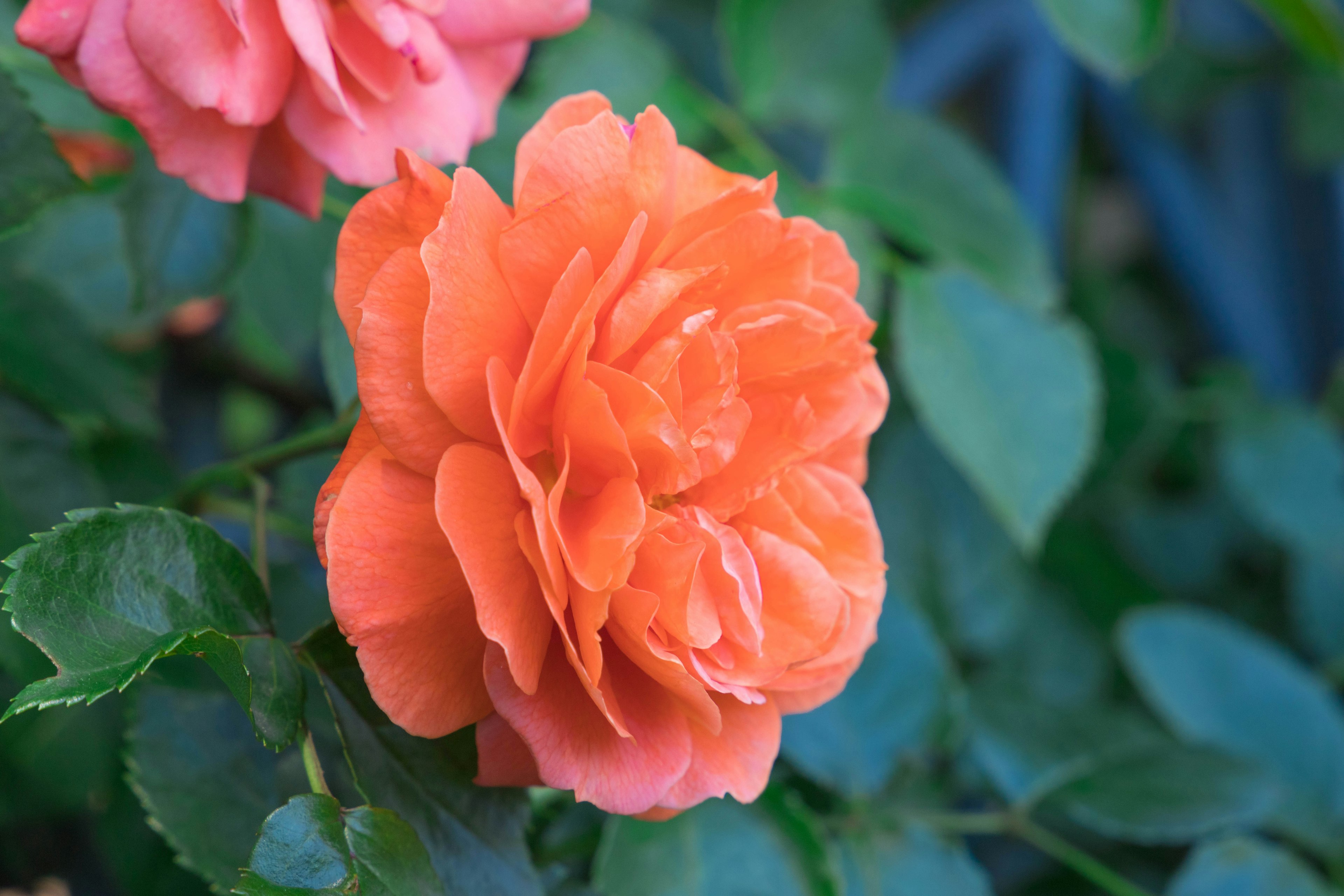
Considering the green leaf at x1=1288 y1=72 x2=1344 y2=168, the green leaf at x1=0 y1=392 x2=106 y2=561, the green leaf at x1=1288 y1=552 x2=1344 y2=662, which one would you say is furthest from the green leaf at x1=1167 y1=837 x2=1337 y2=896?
the green leaf at x1=1288 y1=72 x2=1344 y2=168

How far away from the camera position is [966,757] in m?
0.64

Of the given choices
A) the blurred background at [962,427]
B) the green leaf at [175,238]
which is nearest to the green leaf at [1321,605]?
the blurred background at [962,427]

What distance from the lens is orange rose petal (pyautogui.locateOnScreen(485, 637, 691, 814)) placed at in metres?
0.26

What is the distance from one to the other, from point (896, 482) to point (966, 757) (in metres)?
0.20

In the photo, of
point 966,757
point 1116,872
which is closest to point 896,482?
point 966,757

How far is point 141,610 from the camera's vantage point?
274 millimetres

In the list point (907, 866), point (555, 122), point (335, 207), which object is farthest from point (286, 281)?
point (907, 866)

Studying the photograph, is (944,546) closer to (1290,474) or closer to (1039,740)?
(1039,740)

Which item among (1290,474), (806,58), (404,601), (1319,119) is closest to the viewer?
(404,601)

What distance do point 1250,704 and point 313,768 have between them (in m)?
0.65

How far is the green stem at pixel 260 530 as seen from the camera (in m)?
0.35

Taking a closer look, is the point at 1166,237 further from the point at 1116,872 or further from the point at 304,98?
the point at 304,98

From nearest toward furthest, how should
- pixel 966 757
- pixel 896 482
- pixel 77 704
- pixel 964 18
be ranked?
1. pixel 77 704
2. pixel 966 757
3. pixel 896 482
4. pixel 964 18

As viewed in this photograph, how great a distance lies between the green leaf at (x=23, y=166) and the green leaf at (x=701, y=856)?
302 mm
